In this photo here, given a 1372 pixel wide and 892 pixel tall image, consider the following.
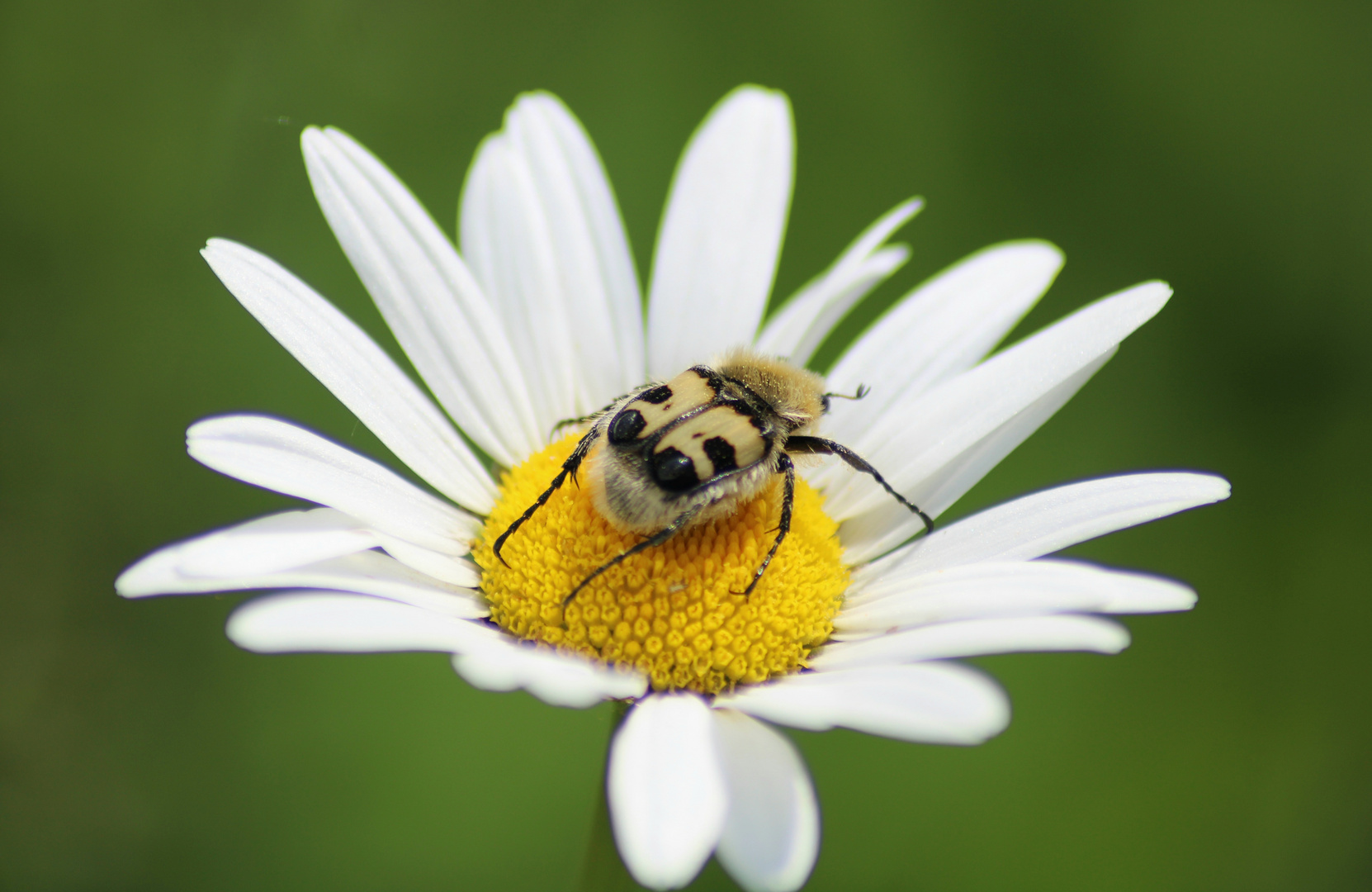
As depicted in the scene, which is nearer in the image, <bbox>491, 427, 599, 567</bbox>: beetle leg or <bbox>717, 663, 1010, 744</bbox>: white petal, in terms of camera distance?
<bbox>717, 663, 1010, 744</bbox>: white petal

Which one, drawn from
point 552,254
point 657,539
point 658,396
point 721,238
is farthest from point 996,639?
point 552,254

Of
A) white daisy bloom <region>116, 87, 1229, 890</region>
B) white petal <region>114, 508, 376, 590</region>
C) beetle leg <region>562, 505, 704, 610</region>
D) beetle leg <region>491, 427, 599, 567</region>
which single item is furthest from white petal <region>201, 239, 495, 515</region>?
beetle leg <region>562, 505, 704, 610</region>

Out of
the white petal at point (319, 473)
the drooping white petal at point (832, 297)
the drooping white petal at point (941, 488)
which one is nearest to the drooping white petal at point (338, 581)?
the white petal at point (319, 473)

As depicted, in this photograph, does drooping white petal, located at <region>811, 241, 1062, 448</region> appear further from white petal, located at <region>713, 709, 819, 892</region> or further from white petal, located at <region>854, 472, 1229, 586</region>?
white petal, located at <region>713, 709, 819, 892</region>

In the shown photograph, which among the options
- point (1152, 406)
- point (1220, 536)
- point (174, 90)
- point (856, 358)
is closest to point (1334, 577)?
point (1220, 536)

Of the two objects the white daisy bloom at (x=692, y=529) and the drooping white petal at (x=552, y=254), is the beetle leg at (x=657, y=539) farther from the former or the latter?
the drooping white petal at (x=552, y=254)
